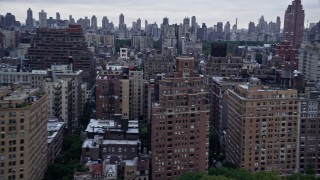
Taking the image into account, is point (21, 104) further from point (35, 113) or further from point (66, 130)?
point (66, 130)

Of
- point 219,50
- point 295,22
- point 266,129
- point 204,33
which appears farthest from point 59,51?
point 204,33

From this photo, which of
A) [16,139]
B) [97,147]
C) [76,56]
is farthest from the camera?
[76,56]

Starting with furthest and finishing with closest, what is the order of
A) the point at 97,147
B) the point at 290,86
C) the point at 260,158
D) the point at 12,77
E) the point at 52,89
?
the point at 12,77
the point at 52,89
the point at 290,86
the point at 260,158
the point at 97,147

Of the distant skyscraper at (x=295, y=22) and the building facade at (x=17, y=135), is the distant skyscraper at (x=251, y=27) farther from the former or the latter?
the building facade at (x=17, y=135)

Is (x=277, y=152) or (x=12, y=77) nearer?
(x=277, y=152)

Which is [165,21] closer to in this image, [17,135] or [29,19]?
[29,19]

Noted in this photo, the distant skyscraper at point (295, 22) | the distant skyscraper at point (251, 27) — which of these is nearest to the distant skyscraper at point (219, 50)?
the distant skyscraper at point (295, 22)

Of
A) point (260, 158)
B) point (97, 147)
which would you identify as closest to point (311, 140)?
point (260, 158)

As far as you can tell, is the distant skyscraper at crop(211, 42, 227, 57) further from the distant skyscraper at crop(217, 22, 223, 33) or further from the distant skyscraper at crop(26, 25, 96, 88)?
the distant skyscraper at crop(217, 22, 223, 33)

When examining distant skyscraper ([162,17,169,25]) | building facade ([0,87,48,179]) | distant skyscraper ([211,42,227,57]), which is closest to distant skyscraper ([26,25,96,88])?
distant skyscraper ([211,42,227,57])
